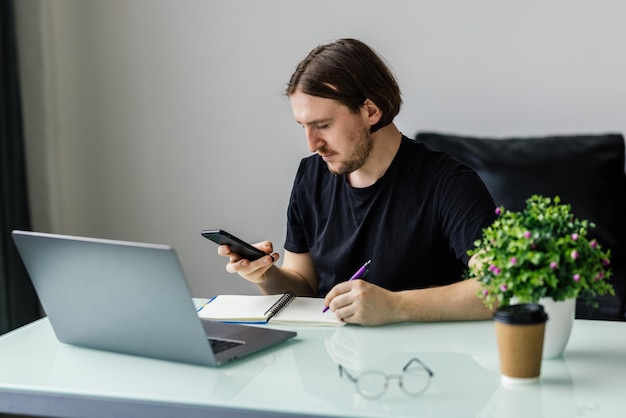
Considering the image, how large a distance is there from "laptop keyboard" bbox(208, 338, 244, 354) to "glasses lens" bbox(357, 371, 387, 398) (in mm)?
263

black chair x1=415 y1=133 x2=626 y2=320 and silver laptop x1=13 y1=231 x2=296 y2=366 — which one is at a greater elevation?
silver laptop x1=13 y1=231 x2=296 y2=366

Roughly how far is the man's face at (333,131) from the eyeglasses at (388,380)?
730 mm

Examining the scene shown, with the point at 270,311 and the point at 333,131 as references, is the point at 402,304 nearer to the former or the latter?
the point at 270,311

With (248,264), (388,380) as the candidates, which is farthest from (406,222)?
(388,380)

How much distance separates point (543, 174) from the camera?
9.36 feet

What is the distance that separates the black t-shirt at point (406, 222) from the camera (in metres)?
1.98

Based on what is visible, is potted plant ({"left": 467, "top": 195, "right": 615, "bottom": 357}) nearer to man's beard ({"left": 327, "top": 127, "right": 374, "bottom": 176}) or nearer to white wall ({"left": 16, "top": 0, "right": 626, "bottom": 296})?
man's beard ({"left": 327, "top": 127, "right": 374, "bottom": 176})

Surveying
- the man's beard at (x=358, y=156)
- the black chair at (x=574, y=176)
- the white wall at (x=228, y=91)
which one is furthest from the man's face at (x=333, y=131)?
the white wall at (x=228, y=91)

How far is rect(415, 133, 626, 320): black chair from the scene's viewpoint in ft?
9.26

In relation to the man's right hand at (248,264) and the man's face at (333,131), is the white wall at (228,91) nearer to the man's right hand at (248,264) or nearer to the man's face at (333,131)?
the man's face at (333,131)

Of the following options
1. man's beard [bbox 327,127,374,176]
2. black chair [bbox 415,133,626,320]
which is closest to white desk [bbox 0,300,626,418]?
man's beard [bbox 327,127,374,176]

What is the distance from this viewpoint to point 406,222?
6.73 feet

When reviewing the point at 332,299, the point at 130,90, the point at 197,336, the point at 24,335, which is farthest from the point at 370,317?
the point at 130,90

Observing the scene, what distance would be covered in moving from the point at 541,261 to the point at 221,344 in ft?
1.85
